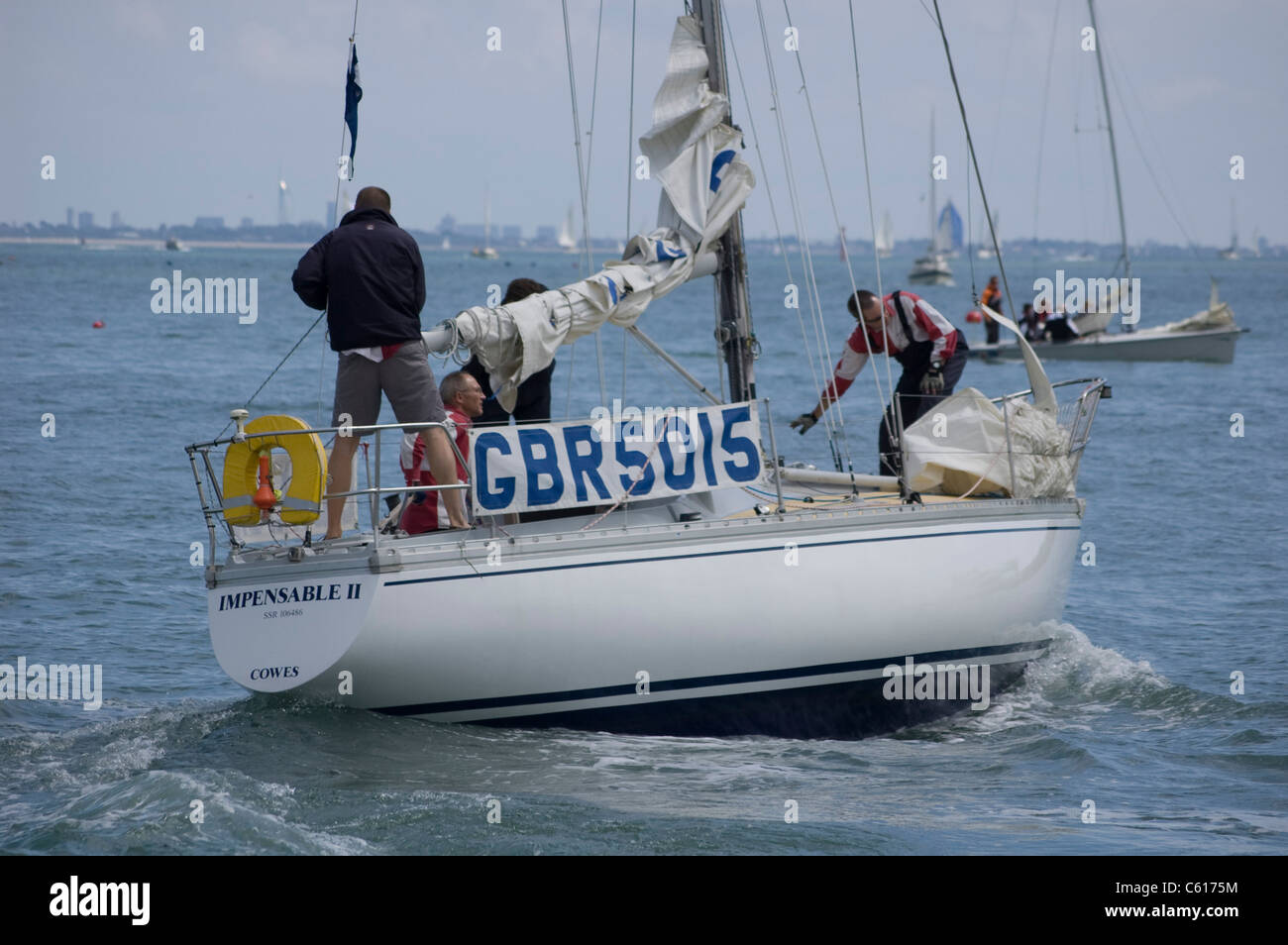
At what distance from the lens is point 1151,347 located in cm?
3691

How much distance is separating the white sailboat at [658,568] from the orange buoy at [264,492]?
11 millimetres

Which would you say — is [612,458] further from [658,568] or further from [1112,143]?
[1112,143]

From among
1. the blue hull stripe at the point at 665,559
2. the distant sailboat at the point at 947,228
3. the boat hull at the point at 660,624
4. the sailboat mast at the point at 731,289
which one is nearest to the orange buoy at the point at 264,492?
the boat hull at the point at 660,624

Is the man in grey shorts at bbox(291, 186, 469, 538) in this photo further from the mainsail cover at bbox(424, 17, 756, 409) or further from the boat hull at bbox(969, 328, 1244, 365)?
the boat hull at bbox(969, 328, 1244, 365)

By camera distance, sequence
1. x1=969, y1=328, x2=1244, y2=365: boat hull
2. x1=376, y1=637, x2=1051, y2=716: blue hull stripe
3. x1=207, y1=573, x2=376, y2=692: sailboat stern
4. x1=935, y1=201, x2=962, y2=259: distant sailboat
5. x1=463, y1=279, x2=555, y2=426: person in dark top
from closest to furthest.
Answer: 1. x1=207, y1=573, x2=376, y2=692: sailboat stern
2. x1=376, y1=637, x2=1051, y2=716: blue hull stripe
3. x1=463, y1=279, x2=555, y2=426: person in dark top
4. x1=969, y1=328, x2=1244, y2=365: boat hull
5. x1=935, y1=201, x2=962, y2=259: distant sailboat

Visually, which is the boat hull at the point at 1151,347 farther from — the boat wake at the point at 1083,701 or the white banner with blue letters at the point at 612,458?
the white banner with blue letters at the point at 612,458

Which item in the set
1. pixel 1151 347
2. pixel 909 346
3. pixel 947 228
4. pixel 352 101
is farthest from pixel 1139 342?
pixel 947 228

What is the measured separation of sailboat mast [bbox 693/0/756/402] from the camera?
8.92 meters

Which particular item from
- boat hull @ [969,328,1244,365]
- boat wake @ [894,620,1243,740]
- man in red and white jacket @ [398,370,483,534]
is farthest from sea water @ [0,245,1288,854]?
boat hull @ [969,328,1244,365]

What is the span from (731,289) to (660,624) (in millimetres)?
2526

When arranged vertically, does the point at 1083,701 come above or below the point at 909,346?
below

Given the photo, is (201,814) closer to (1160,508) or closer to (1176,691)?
(1176,691)

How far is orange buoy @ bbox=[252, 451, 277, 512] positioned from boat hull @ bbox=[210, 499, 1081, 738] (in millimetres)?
361
